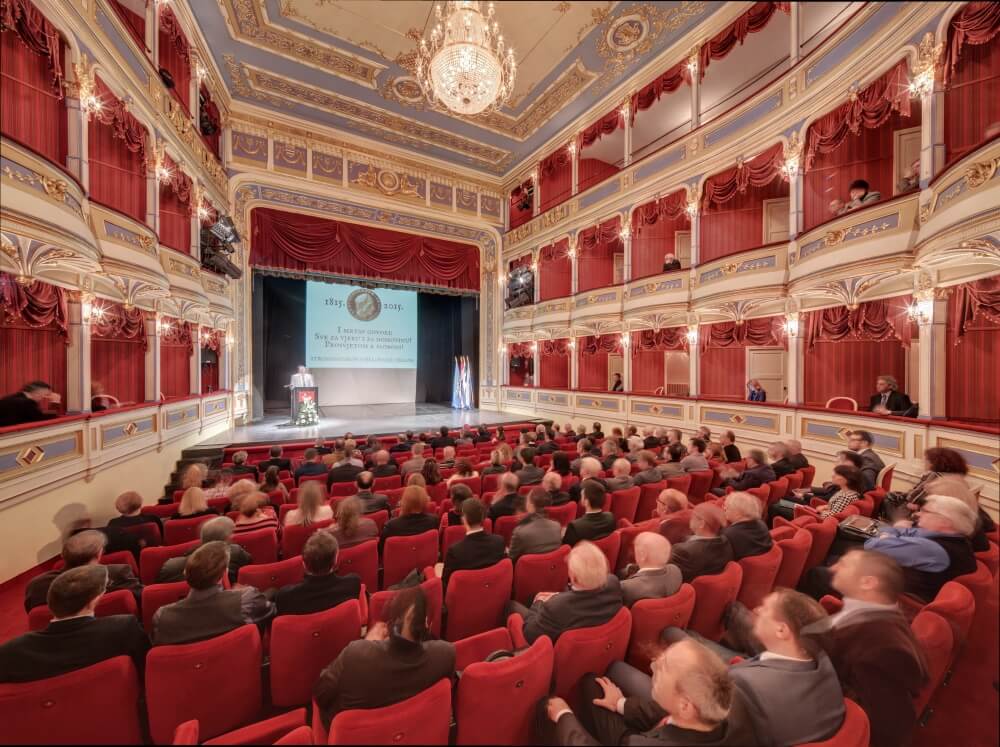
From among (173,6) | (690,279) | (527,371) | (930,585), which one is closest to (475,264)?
(527,371)

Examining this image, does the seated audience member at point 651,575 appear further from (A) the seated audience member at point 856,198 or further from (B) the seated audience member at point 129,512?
(A) the seated audience member at point 856,198

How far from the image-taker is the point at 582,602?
186cm

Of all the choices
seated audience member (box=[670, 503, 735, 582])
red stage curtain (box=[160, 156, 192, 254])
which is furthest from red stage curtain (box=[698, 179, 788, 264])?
red stage curtain (box=[160, 156, 192, 254])

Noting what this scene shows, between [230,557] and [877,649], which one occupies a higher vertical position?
[877,649]

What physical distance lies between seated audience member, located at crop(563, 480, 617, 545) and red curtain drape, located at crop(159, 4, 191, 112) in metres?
9.65

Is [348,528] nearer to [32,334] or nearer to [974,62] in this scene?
[974,62]

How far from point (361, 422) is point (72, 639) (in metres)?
9.66

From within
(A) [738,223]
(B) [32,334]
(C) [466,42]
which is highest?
(A) [738,223]

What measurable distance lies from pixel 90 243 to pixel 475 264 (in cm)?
1148

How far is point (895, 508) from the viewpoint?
3.32 metres

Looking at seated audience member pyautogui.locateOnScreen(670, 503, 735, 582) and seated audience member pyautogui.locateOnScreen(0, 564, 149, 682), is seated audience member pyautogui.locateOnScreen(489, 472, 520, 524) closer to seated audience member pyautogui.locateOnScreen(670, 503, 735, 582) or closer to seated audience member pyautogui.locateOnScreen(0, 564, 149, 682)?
seated audience member pyautogui.locateOnScreen(670, 503, 735, 582)

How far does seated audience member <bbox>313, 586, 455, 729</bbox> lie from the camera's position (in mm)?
1359

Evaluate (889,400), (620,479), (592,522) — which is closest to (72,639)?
(592,522)

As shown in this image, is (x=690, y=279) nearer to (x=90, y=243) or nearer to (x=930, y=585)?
(x=930, y=585)
